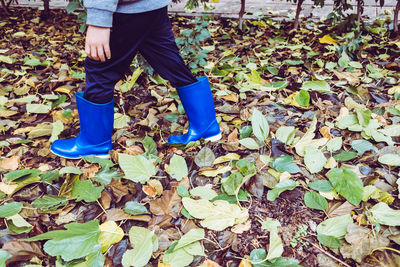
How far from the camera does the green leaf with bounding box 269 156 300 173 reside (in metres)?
1.44

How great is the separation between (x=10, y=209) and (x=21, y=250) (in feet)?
0.80

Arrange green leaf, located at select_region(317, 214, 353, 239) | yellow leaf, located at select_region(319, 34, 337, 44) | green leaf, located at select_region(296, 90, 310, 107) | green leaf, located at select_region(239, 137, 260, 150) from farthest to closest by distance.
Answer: yellow leaf, located at select_region(319, 34, 337, 44) → green leaf, located at select_region(296, 90, 310, 107) → green leaf, located at select_region(239, 137, 260, 150) → green leaf, located at select_region(317, 214, 353, 239)

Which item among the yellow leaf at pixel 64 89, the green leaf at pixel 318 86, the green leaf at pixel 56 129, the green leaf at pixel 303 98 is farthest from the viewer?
the yellow leaf at pixel 64 89

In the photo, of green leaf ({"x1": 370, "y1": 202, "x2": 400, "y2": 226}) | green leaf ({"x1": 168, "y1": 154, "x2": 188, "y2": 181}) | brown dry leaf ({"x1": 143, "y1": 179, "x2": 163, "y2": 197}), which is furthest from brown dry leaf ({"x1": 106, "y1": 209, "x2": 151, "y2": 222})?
green leaf ({"x1": 370, "y1": 202, "x2": 400, "y2": 226})

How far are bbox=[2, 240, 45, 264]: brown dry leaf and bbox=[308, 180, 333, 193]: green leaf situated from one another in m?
1.09

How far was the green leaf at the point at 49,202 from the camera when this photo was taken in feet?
4.28

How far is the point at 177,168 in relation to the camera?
1.48 m

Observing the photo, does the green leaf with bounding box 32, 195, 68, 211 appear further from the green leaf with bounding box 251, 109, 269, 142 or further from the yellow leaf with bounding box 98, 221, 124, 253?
the green leaf with bounding box 251, 109, 269, 142

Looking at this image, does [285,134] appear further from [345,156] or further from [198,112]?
[198,112]

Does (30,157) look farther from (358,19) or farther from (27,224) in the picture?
(358,19)

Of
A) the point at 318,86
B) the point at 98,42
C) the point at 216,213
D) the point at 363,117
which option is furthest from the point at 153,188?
the point at 318,86

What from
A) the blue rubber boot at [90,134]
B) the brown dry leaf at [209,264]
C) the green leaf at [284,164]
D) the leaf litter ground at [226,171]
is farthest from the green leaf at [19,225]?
the green leaf at [284,164]

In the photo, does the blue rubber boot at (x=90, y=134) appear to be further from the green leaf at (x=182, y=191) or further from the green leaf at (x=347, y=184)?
the green leaf at (x=347, y=184)

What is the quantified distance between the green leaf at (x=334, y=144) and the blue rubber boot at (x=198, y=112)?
568 millimetres
